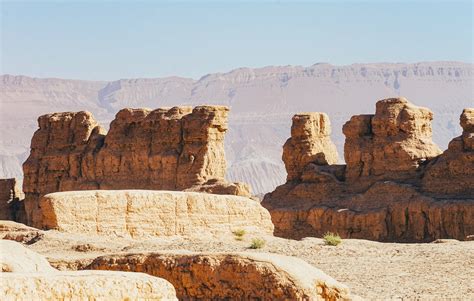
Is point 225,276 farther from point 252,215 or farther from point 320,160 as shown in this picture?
point 320,160

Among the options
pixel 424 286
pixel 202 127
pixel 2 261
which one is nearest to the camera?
pixel 2 261

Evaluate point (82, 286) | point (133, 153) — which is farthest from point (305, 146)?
point (82, 286)

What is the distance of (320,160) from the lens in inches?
2176

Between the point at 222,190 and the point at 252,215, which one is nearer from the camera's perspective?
the point at 252,215

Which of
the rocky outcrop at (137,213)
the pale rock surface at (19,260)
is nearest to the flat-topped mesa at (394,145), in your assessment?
the rocky outcrop at (137,213)

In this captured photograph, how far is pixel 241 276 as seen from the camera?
52.9 feet

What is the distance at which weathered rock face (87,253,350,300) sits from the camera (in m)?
15.4

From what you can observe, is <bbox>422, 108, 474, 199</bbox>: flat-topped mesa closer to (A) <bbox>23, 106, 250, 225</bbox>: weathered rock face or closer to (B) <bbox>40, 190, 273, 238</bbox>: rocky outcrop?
(A) <bbox>23, 106, 250, 225</bbox>: weathered rock face

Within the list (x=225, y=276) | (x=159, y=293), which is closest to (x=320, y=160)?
(x=225, y=276)

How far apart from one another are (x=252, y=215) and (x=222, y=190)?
681 inches

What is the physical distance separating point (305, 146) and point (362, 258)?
2787cm

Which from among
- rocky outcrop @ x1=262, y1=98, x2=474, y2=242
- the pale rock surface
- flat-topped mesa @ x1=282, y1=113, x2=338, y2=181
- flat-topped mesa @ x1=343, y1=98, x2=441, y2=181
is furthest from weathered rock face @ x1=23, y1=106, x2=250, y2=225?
the pale rock surface

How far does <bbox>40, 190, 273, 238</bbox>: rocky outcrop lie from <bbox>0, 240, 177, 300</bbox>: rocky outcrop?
14.6m

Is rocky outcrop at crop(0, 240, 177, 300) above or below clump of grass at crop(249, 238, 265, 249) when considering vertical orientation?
above
